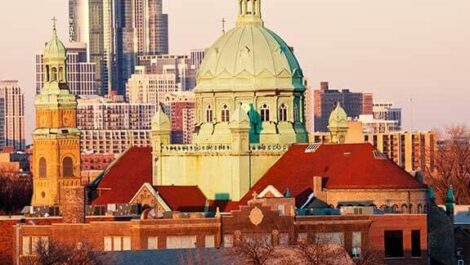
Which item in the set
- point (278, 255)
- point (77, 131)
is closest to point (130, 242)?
point (278, 255)

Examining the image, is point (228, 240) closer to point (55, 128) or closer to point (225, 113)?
point (225, 113)

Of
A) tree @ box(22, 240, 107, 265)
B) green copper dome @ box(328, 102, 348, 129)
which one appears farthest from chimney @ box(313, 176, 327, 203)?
tree @ box(22, 240, 107, 265)

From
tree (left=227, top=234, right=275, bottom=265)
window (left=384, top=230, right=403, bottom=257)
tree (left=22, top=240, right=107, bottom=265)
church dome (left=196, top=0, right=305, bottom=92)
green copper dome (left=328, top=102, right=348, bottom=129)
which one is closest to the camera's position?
tree (left=227, top=234, right=275, bottom=265)

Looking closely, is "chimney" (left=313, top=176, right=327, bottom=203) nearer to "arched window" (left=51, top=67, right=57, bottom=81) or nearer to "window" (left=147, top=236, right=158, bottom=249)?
"window" (left=147, top=236, right=158, bottom=249)

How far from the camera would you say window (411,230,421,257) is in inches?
4504

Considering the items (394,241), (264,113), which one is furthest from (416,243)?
(264,113)

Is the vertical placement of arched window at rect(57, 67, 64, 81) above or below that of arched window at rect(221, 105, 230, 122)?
above

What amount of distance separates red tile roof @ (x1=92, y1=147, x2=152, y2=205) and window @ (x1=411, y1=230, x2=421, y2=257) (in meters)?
20.1

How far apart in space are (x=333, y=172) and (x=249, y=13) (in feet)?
48.7

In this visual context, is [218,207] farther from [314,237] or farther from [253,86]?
[314,237]

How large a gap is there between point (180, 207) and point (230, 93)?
7887 mm

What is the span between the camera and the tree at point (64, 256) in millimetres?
95456

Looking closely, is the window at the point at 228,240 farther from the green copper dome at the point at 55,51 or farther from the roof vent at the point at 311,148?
the green copper dome at the point at 55,51

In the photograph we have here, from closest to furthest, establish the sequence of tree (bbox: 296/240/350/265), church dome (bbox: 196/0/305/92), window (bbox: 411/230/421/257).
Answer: tree (bbox: 296/240/350/265), window (bbox: 411/230/421/257), church dome (bbox: 196/0/305/92)
